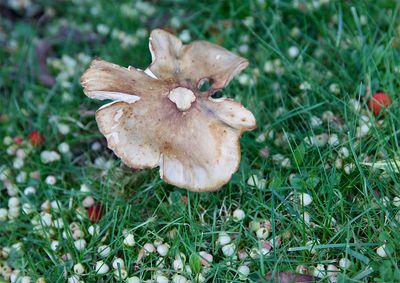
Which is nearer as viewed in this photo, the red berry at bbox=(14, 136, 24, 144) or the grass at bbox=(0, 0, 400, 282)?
the grass at bbox=(0, 0, 400, 282)

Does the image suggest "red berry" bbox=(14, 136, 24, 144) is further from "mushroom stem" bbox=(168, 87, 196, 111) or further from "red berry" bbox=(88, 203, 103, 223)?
"mushroom stem" bbox=(168, 87, 196, 111)

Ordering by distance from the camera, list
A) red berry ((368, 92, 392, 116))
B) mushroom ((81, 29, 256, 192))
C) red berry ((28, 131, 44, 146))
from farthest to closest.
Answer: red berry ((28, 131, 44, 146)) < red berry ((368, 92, 392, 116)) < mushroom ((81, 29, 256, 192))

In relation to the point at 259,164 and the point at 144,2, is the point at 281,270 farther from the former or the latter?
the point at 144,2

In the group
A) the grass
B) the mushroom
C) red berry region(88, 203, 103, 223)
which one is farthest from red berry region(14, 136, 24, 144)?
the mushroom

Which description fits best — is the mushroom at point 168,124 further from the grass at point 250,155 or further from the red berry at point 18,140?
the red berry at point 18,140

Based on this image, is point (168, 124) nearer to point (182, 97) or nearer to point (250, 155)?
point (182, 97)

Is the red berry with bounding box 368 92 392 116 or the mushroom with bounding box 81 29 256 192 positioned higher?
the mushroom with bounding box 81 29 256 192
